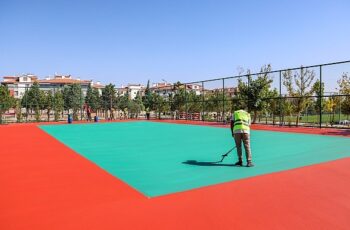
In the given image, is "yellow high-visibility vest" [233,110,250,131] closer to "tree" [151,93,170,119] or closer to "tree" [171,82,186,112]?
"tree" [171,82,186,112]

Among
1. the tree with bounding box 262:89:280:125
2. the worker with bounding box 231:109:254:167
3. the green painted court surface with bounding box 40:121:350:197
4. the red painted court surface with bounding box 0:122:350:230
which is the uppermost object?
the tree with bounding box 262:89:280:125

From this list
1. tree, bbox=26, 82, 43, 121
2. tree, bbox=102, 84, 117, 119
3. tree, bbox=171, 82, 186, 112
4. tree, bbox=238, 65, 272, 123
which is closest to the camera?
tree, bbox=238, 65, 272, 123

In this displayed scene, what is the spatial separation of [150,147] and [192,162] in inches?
131

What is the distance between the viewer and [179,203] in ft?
16.2

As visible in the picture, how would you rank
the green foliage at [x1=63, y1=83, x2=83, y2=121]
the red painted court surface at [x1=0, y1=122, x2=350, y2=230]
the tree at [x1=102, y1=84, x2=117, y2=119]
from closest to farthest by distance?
the red painted court surface at [x1=0, y1=122, x2=350, y2=230], the green foliage at [x1=63, y1=83, x2=83, y2=121], the tree at [x1=102, y1=84, x2=117, y2=119]

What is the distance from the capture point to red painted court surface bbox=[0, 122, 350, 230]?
418cm

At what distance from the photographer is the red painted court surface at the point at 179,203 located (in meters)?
4.18

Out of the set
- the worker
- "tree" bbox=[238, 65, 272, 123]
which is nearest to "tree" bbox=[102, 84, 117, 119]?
"tree" bbox=[238, 65, 272, 123]

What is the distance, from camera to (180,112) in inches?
1307

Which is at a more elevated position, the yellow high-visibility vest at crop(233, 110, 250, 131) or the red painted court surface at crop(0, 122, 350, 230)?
the yellow high-visibility vest at crop(233, 110, 250, 131)

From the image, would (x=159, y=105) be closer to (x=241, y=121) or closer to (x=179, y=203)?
(x=241, y=121)

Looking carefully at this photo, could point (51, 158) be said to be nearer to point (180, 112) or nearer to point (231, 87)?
point (231, 87)

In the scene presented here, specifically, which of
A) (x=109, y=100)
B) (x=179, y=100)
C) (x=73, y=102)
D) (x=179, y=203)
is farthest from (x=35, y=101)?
(x=179, y=203)

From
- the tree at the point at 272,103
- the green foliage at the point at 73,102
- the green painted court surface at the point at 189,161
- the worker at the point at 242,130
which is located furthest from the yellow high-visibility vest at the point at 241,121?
the green foliage at the point at 73,102
